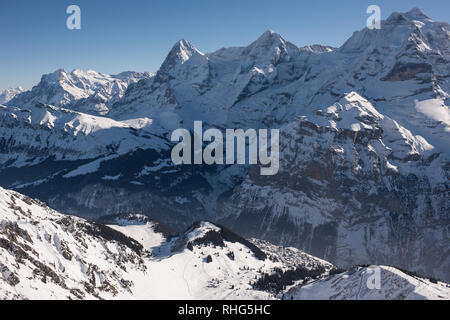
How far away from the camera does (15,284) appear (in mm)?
178500
